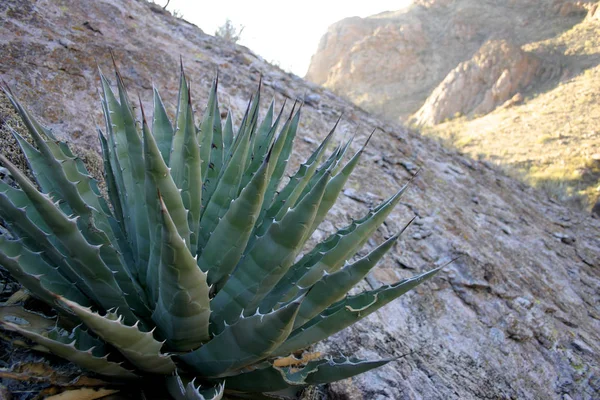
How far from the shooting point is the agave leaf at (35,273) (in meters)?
1.29

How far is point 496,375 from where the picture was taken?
277 centimetres

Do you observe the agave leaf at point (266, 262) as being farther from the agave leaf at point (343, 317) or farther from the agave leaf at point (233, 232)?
the agave leaf at point (343, 317)

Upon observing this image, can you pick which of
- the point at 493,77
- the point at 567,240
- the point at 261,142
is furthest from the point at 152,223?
the point at 493,77

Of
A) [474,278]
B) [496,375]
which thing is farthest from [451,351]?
[474,278]

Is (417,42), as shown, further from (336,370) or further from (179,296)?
(179,296)

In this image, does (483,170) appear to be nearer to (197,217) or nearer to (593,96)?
(197,217)

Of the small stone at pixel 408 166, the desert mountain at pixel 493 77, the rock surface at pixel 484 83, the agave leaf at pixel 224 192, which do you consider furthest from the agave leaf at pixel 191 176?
the rock surface at pixel 484 83

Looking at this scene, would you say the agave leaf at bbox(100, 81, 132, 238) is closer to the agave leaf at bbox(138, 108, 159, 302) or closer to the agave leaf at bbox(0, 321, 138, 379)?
the agave leaf at bbox(138, 108, 159, 302)

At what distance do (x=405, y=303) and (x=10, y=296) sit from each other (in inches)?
97.2

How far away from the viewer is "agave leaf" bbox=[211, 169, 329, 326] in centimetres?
126

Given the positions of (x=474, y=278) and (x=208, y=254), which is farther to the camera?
(x=474, y=278)

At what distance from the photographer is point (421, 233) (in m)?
4.18

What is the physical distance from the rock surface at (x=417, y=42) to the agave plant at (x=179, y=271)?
2340 cm

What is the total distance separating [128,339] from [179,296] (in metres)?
0.19
